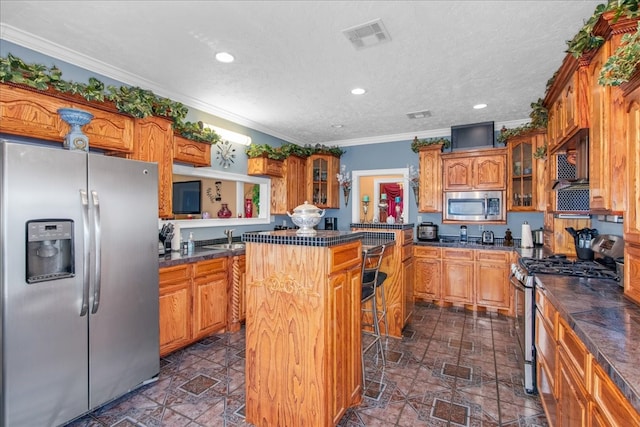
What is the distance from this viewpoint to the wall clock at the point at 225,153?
14.2 ft

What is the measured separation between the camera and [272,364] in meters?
2.01

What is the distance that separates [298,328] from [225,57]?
2382mm

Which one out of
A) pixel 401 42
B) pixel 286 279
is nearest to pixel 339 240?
pixel 286 279

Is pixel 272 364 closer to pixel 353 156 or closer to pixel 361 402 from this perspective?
pixel 361 402

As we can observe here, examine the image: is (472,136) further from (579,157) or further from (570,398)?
(570,398)

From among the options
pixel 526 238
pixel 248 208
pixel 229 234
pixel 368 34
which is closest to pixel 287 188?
pixel 248 208

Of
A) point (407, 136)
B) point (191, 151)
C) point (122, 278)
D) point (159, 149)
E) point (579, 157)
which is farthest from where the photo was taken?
point (407, 136)

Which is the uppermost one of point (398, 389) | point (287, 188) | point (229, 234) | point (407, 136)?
point (407, 136)

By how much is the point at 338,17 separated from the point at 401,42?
2.05 ft

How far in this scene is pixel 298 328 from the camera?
1.94 meters

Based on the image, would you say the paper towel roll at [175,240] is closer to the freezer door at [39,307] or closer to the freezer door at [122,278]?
the freezer door at [122,278]

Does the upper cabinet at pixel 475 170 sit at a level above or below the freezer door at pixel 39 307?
above

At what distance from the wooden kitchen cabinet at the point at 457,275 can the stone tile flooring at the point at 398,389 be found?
1.01m

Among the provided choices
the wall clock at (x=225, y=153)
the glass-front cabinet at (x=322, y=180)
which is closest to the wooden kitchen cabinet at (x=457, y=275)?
the glass-front cabinet at (x=322, y=180)
